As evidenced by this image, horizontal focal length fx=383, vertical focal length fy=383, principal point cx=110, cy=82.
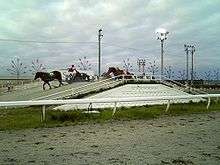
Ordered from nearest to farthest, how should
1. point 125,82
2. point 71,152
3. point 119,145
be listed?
1. point 71,152
2. point 119,145
3. point 125,82

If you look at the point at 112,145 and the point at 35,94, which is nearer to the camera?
the point at 112,145

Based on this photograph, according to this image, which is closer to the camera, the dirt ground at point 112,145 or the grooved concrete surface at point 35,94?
the dirt ground at point 112,145

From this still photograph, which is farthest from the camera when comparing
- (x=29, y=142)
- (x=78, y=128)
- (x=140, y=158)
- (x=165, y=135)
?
(x=78, y=128)

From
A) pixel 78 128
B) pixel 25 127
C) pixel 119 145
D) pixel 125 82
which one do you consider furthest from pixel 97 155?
pixel 125 82

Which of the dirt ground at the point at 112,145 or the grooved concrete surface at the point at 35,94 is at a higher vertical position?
the dirt ground at the point at 112,145

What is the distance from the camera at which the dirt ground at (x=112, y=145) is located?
26.0 ft

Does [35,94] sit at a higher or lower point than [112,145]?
lower

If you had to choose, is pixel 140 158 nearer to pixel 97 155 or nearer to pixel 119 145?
pixel 97 155

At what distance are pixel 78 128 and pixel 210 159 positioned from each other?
262 inches

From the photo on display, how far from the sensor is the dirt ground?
7.93m

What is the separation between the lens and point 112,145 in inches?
386

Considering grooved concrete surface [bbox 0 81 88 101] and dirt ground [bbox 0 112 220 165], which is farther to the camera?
grooved concrete surface [bbox 0 81 88 101]

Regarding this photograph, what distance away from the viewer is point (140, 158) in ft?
26.3

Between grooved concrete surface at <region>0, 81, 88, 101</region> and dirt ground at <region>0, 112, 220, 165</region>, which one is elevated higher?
dirt ground at <region>0, 112, 220, 165</region>
